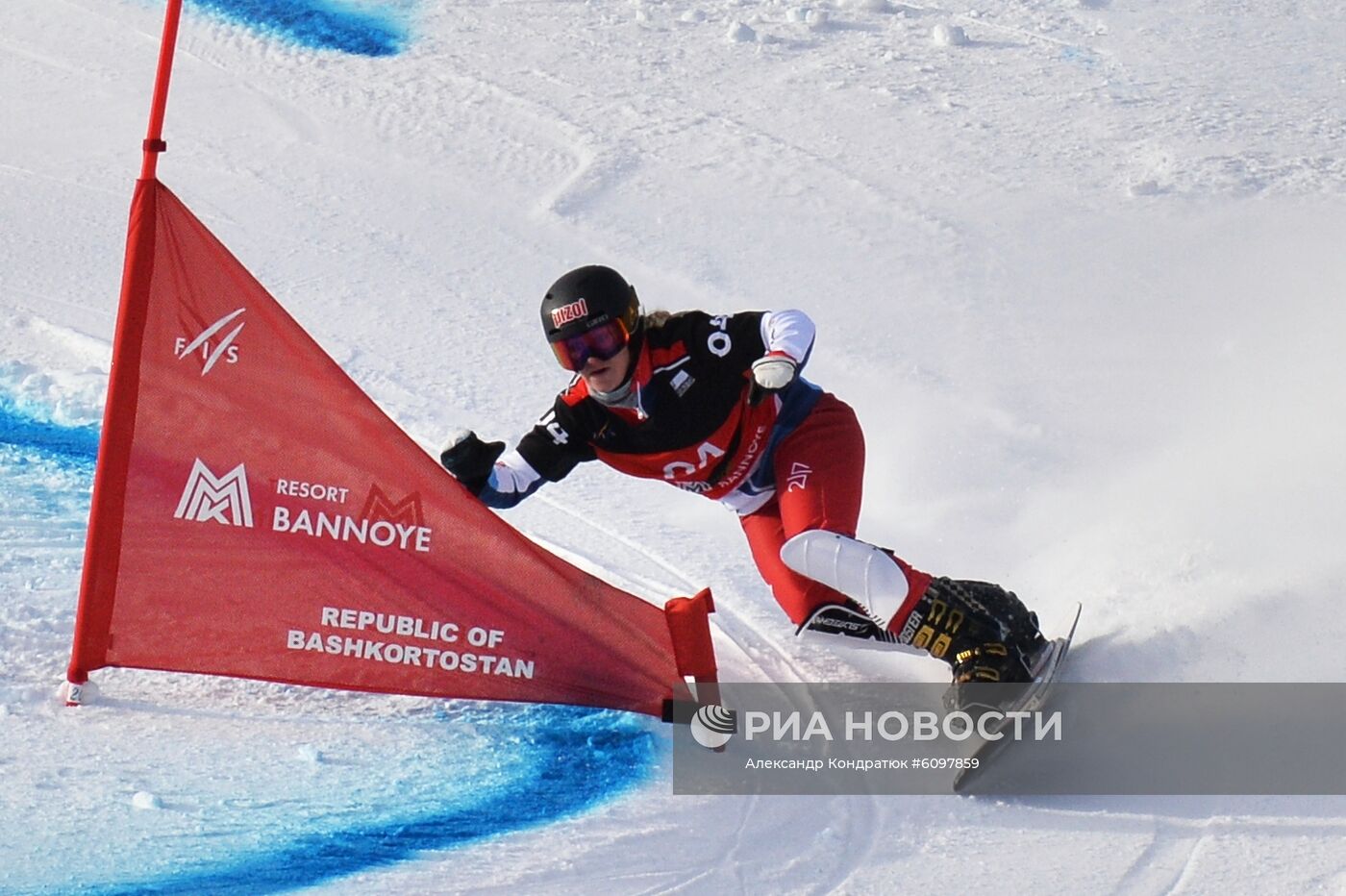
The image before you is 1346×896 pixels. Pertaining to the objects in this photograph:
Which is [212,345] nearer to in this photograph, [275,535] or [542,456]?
[275,535]

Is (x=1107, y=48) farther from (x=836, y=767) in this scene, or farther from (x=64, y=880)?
(x=64, y=880)

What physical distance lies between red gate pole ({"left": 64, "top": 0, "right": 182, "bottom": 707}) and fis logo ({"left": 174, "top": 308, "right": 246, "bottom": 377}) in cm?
10

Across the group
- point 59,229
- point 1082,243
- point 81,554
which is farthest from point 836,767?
point 59,229

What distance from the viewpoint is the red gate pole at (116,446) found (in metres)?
4.23

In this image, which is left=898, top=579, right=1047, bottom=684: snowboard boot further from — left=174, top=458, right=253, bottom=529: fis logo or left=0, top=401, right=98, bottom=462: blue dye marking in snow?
left=0, top=401, right=98, bottom=462: blue dye marking in snow

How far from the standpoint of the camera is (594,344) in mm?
4359

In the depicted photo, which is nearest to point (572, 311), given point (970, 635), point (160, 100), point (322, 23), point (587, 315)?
point (587, 315)

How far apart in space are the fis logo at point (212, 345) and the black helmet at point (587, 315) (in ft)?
2.63

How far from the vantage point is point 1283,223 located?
793cm

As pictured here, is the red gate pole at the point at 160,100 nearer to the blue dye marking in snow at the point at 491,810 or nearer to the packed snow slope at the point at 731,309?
the packed snow slope at the point at 731,309

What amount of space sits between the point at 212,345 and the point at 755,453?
151cm

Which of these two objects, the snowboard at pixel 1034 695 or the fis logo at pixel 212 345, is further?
the fis logo at pixel 212 345

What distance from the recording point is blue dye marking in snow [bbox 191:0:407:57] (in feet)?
31.8

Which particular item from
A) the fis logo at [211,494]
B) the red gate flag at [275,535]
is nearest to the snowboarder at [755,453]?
the red gate flag at [275,535]
